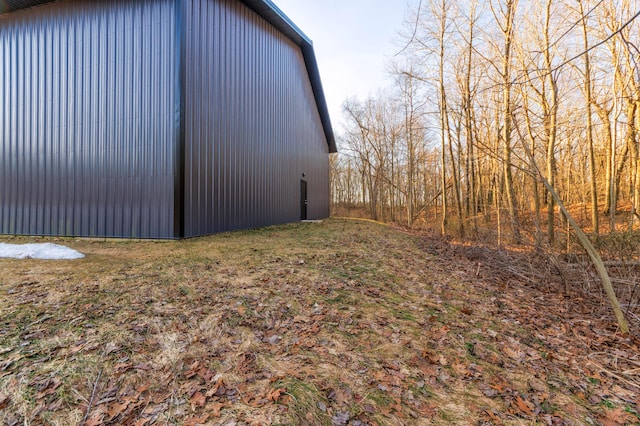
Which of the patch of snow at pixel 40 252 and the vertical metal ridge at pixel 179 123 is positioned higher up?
the vertical metal ridge at pixel 179 123

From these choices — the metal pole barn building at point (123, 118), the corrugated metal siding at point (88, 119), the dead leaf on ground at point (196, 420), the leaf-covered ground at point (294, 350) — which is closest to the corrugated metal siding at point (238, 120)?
the metal pole barn building at point (123, 118)

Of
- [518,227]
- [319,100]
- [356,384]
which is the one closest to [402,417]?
[356,384]

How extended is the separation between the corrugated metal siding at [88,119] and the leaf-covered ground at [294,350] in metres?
2.62

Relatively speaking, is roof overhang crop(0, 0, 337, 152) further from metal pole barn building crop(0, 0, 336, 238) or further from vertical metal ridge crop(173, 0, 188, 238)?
vertical metal ridge crop(173, 0, 188, 238)

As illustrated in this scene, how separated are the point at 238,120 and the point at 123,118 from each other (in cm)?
290

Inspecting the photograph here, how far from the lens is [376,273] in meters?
4.57

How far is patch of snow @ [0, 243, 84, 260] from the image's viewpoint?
16.0 feet

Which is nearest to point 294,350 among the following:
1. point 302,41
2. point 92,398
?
point 92,398

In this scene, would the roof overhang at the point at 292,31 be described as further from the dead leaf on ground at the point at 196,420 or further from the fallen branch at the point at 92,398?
the dead leaf on ground at the point at 196,420

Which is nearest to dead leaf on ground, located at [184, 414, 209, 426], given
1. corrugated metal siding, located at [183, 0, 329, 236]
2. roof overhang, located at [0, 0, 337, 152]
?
corrugated metal siding, located at [183, 0, 329, 236]

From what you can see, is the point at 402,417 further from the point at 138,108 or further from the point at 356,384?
the point at 138,108

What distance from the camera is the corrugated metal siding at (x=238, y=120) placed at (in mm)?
6922

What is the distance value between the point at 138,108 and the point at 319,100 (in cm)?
→ 1128

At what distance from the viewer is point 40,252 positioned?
4992 millimetres
